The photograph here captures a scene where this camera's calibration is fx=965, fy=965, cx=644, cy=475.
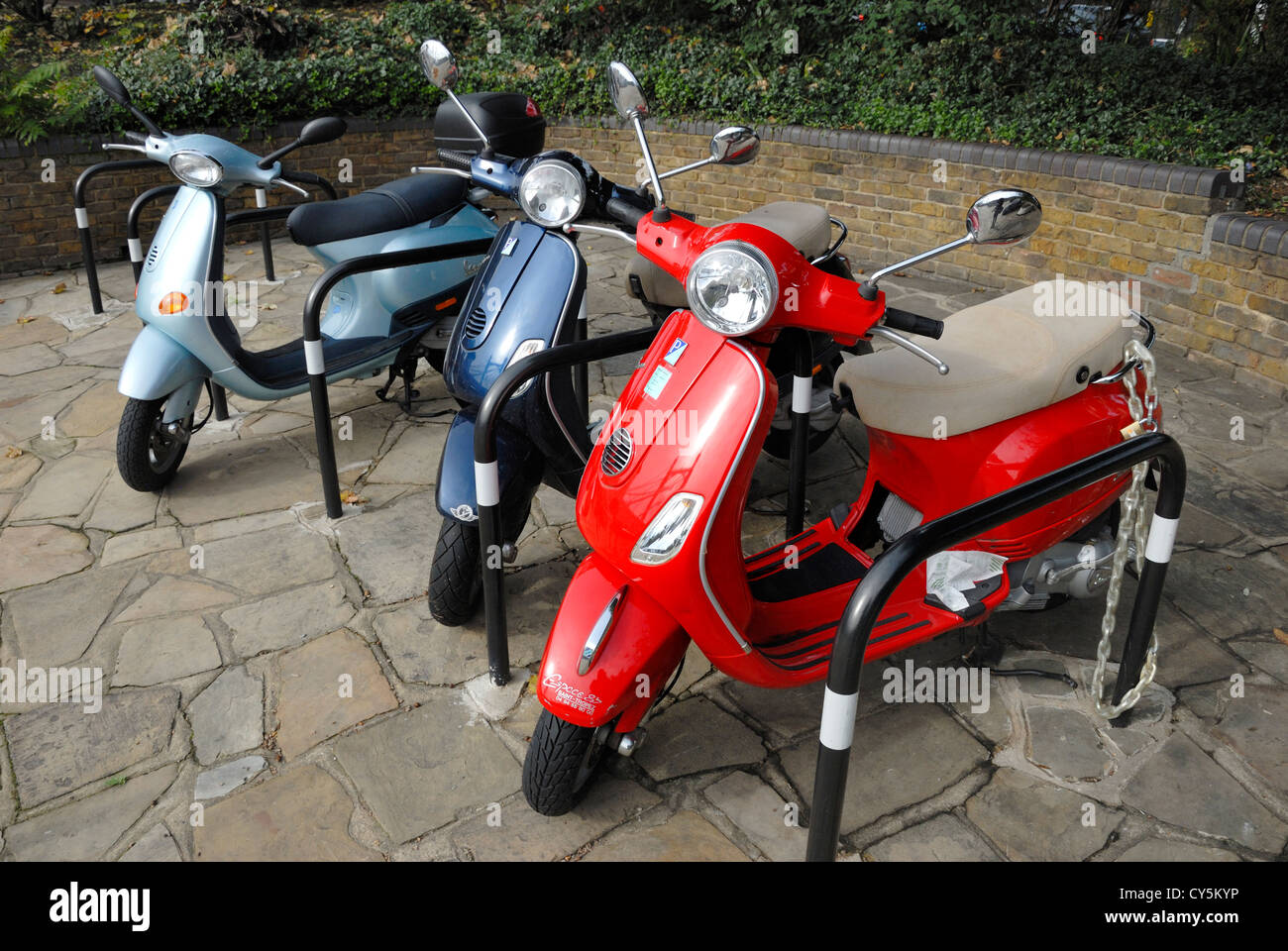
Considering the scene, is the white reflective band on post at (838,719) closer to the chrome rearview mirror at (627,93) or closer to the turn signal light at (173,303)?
the chrome rearview mirror at (627,93)

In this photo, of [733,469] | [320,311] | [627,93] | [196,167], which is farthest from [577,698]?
[196,167]

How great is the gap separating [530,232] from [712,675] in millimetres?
1503

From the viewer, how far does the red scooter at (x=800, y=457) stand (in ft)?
7.21

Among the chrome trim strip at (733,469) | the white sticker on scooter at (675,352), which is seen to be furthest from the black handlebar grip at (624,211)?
the chrome trim strip at (733,469)

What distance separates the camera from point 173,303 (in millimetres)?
3699

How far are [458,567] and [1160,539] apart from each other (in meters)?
1.95

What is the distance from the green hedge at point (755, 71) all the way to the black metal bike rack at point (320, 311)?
4.20 metres

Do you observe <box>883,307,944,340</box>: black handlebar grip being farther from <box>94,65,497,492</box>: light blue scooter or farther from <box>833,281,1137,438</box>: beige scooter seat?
<box>94,65,497,492</box>: light blue scooter

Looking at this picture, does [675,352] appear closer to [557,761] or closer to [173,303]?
[557,761]

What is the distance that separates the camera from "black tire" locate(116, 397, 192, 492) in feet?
12.1

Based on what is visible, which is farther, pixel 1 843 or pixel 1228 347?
Answer: pixel 1228 347
